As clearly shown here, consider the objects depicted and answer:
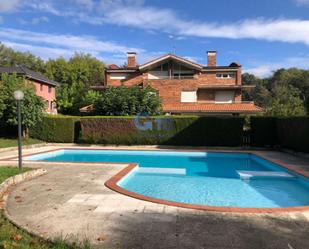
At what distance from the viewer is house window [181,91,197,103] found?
106ft

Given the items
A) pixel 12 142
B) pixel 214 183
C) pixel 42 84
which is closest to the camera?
pixel 214 183

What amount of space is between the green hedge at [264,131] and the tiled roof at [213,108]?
7325mm

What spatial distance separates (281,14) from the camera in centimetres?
1603

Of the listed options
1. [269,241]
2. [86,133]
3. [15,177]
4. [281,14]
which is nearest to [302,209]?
[269,241]

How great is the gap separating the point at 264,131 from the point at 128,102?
11.5 meters

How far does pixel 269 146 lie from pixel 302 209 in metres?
16.3

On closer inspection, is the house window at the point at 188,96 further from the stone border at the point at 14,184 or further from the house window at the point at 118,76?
the stone border at the point at 14,184

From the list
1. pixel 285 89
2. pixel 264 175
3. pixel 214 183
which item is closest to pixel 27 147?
pixel 214 183

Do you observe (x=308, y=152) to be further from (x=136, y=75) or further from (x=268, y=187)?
(x=136, y=75)

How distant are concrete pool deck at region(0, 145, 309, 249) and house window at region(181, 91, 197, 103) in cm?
→ 2470

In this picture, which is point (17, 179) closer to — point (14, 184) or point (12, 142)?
point (14, 184)

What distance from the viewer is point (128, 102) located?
2553 centimetres

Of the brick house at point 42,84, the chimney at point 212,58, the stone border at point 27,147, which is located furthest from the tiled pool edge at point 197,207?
the brick house at point 42,84

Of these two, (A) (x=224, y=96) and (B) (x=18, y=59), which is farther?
(B) (x=18, y=59)
